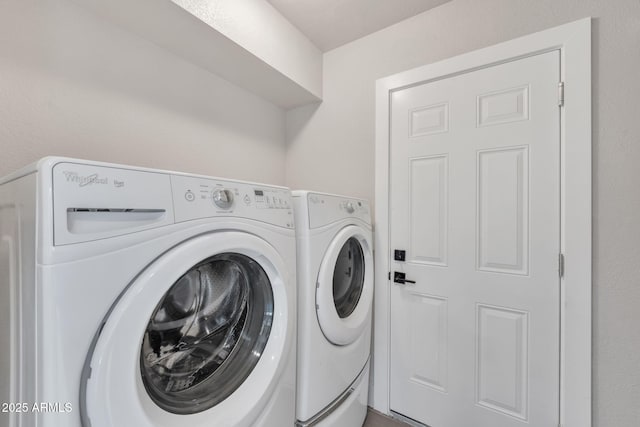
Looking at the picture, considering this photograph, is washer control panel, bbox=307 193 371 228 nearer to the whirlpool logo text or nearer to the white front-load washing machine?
the white front-load washing machine

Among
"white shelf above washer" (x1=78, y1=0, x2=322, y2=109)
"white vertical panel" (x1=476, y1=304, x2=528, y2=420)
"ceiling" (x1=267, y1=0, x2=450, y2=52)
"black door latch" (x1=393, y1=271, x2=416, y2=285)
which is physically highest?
"ceiling" (x1=267, y1=0, x2=450, y2=52)

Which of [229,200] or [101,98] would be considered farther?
[101,98]

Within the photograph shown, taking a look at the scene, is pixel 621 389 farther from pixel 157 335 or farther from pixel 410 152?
pixel 157 335

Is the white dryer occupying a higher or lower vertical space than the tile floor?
higher

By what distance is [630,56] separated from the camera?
1.04 meters

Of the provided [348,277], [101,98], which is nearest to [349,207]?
[348,277]

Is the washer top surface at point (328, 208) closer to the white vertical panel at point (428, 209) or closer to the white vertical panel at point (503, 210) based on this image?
the white vertical panel at point (428, 209)

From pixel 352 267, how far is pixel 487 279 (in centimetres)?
67

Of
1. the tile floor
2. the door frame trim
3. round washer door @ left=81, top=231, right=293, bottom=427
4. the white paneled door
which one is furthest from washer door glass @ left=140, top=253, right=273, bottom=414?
the door frame trim

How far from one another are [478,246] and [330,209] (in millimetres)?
784

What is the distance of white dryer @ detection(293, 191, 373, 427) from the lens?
1000 mm

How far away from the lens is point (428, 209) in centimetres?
144

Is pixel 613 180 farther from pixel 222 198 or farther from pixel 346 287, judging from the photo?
pixel 222 198

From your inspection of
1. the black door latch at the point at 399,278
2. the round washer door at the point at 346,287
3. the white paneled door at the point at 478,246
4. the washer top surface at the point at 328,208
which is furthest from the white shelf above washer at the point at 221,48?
the black door latch at the point at 399,278
